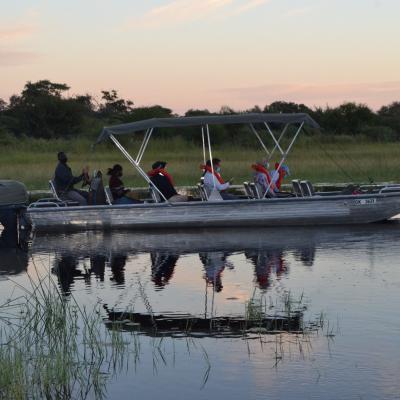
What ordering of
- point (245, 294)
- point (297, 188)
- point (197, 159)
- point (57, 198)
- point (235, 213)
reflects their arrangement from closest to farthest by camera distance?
point (245, 294) < point (235, 213) < point (297, 188) < point (57, 198) < point (197, 159)

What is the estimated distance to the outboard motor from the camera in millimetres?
19797

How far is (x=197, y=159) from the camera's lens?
48.7 meters

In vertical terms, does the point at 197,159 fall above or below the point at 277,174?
above

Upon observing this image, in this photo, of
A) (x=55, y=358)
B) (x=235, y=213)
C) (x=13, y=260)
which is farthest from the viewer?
(x=235, y=213)

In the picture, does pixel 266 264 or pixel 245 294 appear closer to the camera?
pixel 245 294

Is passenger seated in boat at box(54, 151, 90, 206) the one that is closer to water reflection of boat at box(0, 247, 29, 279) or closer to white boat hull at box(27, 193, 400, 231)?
white boat hull at box(27, 193, 400, 231)

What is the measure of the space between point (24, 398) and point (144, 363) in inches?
60.8

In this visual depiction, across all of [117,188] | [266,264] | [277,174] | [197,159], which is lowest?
[266,264]

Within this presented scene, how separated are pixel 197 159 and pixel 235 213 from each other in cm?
2850

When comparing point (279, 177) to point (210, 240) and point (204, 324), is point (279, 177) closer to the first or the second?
point (210, 240)

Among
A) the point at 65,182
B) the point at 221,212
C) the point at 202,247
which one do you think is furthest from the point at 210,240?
the point at 65,182

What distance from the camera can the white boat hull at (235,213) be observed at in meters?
20.2

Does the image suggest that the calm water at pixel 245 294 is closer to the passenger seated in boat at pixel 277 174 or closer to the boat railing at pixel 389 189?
the boat railing at pixel 389 189

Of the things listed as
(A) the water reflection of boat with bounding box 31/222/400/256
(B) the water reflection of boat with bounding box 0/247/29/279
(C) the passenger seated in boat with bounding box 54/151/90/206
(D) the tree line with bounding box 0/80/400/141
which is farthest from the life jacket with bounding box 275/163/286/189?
(D) the tree line with bounding box 0/80/400/141
